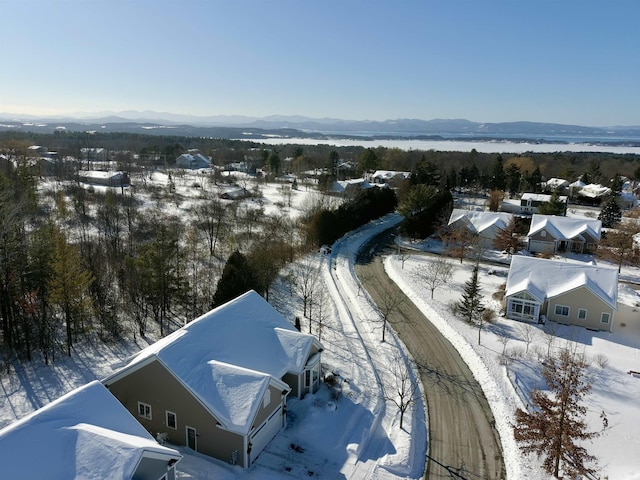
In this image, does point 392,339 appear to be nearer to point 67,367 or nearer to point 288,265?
point 288,265

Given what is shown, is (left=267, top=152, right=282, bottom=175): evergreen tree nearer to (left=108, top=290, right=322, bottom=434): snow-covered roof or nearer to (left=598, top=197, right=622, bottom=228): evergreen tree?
(left=598, top=197, right=622, bottom=228): evergreen tree

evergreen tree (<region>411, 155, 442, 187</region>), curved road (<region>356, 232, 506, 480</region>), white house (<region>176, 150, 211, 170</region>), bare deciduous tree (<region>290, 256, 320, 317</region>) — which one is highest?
→ evergreen tree (<region>411, 155, 442, 187</region>)

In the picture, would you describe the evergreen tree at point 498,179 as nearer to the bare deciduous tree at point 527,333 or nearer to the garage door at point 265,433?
the bare deciduous tree at point 527,333

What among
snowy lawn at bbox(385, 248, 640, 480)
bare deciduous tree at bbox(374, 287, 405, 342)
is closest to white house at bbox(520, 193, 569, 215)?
snowy lawn at bbox(385, 248, 640, 480)

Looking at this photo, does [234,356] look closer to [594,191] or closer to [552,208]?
[552,208]

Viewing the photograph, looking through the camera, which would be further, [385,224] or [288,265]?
[385,224]

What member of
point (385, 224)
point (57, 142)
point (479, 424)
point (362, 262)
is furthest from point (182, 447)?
point (57, 142)
